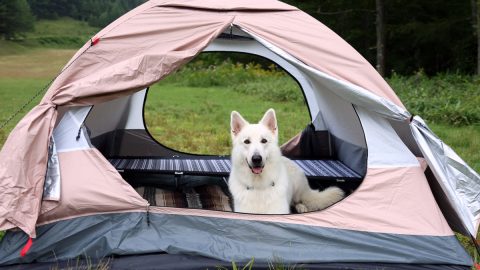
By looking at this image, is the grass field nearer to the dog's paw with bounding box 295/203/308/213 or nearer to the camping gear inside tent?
the dog's paw with bounding box 295/203/308/213

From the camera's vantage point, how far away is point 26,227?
10.8 ft

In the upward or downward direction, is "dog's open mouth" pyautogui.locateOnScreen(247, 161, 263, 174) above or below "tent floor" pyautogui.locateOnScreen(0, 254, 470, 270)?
above

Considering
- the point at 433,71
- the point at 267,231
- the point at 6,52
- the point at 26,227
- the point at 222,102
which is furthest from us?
the point at 6,52

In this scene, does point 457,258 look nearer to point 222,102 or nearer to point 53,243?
point 53,243

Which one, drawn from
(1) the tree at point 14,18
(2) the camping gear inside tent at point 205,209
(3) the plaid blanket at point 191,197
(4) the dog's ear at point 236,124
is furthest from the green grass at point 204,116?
(1) the tree at point 14,18

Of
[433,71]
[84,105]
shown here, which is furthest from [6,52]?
[84,105]

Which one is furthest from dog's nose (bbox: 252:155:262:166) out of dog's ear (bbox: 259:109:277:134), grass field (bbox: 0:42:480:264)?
grass field (bbox: 0:42:480:264)

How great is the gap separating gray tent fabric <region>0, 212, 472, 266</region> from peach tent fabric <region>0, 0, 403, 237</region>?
0.85 ft

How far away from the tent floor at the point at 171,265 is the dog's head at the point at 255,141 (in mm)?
818

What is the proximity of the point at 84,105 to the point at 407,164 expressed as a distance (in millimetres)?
2362

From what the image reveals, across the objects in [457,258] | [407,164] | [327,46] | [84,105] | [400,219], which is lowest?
[457,258]

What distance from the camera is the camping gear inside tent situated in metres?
3.45

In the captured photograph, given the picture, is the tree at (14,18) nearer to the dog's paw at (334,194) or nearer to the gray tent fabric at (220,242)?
the dog's paw at (334,194)

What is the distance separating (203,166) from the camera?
5.53 metres
